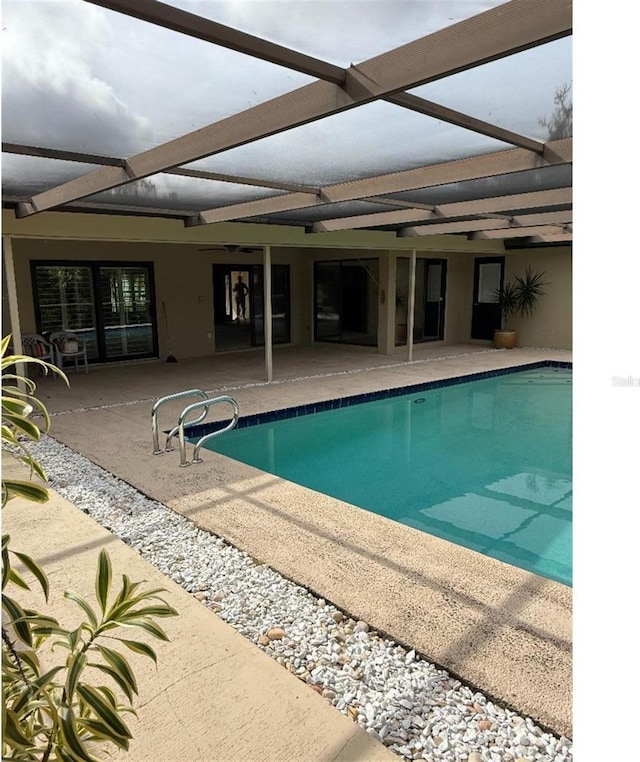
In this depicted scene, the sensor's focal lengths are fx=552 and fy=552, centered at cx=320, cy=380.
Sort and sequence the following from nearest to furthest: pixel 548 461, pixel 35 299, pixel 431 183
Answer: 1. pixel 431 183
2. pixel 548 461
3. pixel 35 299

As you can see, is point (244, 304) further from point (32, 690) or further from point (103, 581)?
point (32, 690)

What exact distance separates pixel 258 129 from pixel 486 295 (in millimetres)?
12736

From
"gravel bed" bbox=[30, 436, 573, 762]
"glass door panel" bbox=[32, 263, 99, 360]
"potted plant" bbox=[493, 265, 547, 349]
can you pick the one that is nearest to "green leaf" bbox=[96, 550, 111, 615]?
"gravel bed" bbox=[30, 436, 573, 762]

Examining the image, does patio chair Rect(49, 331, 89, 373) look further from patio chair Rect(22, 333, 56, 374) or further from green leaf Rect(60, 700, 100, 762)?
green leaf Rect(60, 700, 100, 762)

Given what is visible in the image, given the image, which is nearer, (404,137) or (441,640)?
(441,640)

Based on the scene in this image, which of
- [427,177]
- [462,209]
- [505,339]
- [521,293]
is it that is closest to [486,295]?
[521,293]

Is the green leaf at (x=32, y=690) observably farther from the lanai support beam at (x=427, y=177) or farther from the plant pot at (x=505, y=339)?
the plant pot at (x=505, y=339)

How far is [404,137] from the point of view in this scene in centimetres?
393

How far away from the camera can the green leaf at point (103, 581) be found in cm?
135

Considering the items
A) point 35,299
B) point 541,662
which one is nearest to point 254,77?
point 541,662

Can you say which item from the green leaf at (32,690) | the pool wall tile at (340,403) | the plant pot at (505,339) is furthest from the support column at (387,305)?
the green leaf at (32,690)

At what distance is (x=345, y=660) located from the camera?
2.56 metres

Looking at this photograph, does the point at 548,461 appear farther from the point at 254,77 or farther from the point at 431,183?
the point at 254,77

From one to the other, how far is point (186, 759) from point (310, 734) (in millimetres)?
457
